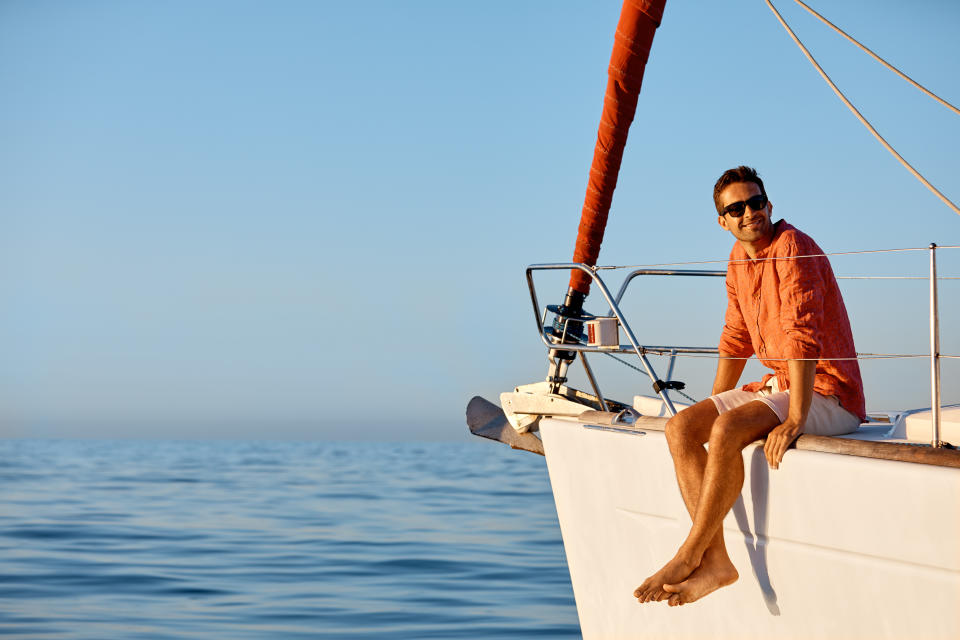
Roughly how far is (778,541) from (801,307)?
0.87 meters

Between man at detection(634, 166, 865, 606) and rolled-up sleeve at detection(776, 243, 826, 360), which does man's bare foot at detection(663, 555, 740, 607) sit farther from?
rolled-up sleeve at detection(776, 243, 826, 360)

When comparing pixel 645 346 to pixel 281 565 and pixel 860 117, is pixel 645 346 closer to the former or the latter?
pixel 860 117

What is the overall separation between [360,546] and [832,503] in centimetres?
764

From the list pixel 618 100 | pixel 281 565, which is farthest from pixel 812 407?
pixel 281 565

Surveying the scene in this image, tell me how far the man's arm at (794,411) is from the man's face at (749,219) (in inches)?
21.4

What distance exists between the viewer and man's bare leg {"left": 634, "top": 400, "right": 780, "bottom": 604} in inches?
145

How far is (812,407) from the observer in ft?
12.7

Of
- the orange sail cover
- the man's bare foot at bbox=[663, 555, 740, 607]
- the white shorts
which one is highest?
the orange sail cover

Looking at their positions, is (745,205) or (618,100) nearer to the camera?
(745,205)

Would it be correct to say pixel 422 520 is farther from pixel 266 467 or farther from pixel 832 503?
pixel 266 467

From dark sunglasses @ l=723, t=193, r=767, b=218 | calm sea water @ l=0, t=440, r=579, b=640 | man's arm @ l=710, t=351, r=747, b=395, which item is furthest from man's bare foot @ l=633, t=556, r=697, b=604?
calm sea water @ l=0, t=440, r=579, b=640

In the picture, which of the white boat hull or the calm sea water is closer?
the white boat hull

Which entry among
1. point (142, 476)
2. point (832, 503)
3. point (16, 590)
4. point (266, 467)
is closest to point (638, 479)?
point (832, 503)

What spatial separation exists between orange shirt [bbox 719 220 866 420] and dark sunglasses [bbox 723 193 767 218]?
123mm
